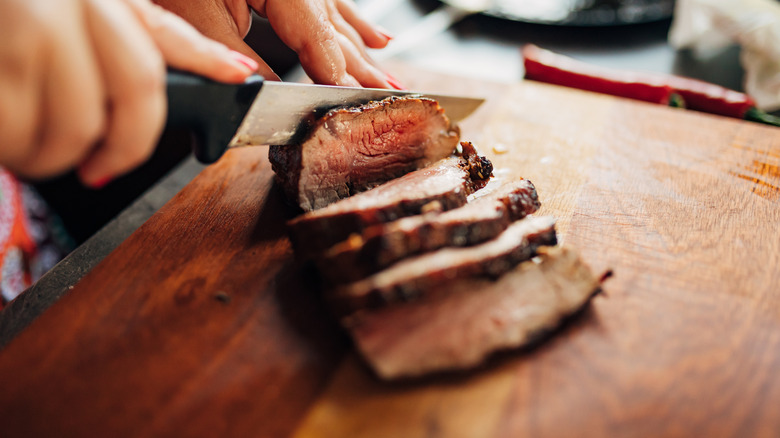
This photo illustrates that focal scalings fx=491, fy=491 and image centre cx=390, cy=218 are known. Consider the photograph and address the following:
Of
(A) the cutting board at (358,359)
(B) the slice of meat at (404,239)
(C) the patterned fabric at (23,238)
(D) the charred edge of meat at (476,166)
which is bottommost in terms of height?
(C) the patterned fabric at (23,238)

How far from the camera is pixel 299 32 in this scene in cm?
248

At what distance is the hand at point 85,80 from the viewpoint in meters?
1.27

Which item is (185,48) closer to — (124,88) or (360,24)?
(124,88)

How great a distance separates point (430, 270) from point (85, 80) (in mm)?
1190

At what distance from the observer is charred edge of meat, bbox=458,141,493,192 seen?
248 cm

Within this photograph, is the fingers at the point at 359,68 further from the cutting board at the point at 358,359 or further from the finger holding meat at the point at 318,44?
the cutting board at the point at 358,359

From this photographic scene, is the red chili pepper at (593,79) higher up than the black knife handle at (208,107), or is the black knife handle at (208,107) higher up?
the black knife handle at (208,107)

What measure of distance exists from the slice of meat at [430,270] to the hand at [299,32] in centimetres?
116

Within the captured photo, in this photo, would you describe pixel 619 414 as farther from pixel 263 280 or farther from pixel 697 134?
pixel 697 134

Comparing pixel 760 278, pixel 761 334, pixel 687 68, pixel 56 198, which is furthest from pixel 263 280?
pixel 687 68

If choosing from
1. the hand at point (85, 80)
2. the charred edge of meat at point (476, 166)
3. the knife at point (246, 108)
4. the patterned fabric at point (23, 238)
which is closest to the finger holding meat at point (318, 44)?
the knife at point (246, 108)

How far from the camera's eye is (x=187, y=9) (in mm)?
2393

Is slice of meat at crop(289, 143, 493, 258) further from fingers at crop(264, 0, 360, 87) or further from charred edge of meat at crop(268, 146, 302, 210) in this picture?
fingers at crop(264, 0, 360, 87)

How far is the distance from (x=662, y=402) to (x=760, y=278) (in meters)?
0.84
